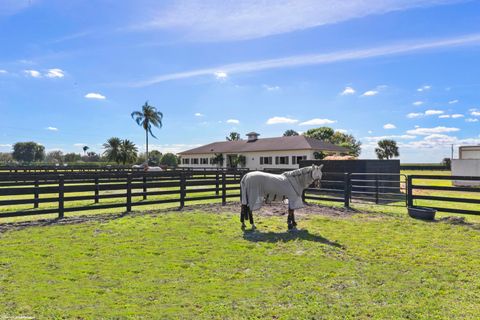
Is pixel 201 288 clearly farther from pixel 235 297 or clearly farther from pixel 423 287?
pixel 423 287

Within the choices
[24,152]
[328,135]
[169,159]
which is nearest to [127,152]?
[169,159]

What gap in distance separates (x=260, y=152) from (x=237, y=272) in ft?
121

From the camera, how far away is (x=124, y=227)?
7965 millimetres

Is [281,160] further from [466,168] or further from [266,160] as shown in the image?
[466,168]

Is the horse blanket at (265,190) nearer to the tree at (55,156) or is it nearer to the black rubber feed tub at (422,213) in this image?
the black rubber feed tub at (422,213)

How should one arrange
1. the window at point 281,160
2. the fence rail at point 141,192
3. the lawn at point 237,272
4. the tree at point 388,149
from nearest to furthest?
the lawn at point 237,272
the fence rail at point 141,192
the window at point 281,160
the tree at point 388,149

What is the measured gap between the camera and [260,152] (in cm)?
4169

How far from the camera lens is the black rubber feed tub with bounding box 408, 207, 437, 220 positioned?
911 cm

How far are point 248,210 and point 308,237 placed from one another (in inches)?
70.2

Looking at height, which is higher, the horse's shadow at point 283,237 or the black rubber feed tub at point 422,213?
the black rubber feed tub at point 422,213

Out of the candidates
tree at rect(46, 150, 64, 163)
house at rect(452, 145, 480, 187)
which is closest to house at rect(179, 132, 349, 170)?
house at rect(452, 145, 480, 187)

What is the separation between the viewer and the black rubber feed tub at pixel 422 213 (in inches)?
359

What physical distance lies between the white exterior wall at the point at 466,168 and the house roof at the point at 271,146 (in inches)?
606

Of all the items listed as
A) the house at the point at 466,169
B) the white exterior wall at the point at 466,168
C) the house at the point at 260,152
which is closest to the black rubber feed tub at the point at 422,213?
the house at the point at 466,169
